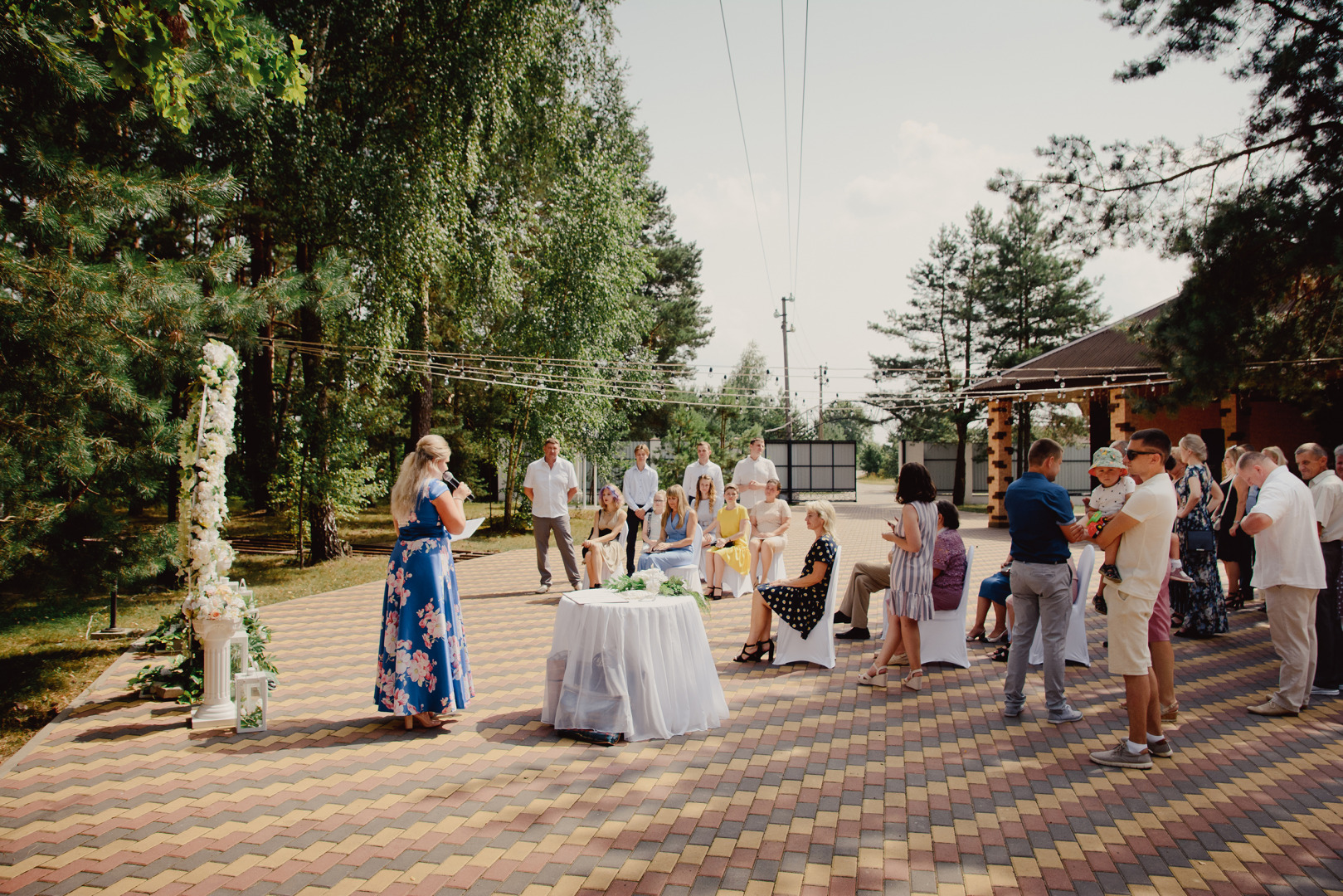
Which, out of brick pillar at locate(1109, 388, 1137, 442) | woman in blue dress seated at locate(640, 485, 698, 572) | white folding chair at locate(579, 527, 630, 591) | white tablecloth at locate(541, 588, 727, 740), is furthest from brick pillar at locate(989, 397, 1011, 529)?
white tablecloth at locate(541, 588, 727, 740)

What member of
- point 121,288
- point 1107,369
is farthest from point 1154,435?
point 1107,369

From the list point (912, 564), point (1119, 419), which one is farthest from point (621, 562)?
point (1119, 419)

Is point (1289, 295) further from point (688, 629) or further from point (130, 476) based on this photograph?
point (130, 476)

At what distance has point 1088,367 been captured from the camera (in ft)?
55.4

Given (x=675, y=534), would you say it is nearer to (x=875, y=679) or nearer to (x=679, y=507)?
(x=679, y=507)

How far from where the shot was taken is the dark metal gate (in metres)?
27.0

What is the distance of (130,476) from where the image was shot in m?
6.78

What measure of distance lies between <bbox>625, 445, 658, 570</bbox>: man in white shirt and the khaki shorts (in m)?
6.50

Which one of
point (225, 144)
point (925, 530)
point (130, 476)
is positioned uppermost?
point (225, 144)

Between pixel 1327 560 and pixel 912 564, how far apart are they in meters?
3.06

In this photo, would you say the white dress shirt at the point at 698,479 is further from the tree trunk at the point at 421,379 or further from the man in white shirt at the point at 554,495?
the tree trunk at the point at 421,379

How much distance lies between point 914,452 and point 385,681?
99.4 ft

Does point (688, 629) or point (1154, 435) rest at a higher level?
point (1154, 435)

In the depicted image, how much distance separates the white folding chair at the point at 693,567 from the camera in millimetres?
8703
